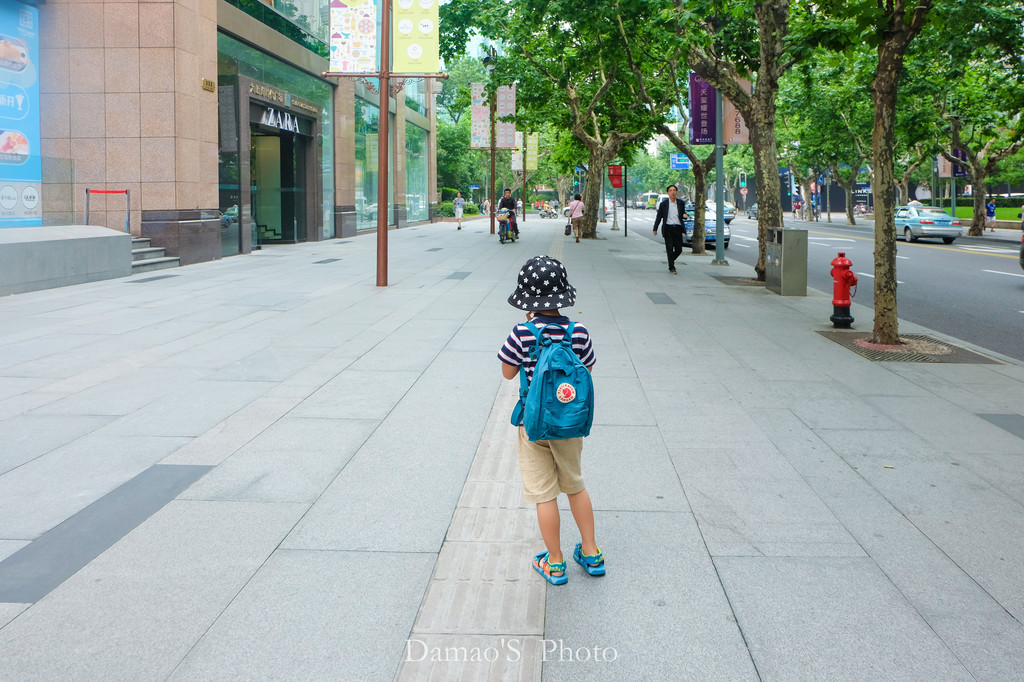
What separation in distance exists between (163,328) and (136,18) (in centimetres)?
1052

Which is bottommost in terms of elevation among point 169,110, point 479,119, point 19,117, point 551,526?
point 551,526

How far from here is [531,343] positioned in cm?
393

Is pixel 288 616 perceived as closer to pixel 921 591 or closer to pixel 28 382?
pixel 921 591

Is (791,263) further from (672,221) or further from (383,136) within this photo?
(383,136)

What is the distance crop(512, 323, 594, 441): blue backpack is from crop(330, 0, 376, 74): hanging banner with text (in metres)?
13.6

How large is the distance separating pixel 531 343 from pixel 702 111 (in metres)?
22.7

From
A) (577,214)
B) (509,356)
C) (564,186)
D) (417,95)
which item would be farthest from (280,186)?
(564,186)

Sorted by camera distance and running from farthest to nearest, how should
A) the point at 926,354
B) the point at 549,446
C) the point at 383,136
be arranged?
the point at 383,136 → the point at 926,354 → the point at 549,446

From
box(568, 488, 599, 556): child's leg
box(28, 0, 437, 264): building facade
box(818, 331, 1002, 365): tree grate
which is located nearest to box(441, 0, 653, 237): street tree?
box(28, 0, 437, 264): building facade

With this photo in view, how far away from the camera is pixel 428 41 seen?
1605cm

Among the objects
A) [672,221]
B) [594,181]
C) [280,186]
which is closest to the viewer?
[672,221]

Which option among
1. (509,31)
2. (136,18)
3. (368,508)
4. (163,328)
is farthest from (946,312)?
(509,31)

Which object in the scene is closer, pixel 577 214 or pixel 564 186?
pixel 577 214

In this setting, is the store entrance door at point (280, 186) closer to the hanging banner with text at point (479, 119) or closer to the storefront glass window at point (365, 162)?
the storefront glass window at point (365, 162)
